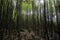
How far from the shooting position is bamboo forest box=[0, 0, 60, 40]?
3.04 metres

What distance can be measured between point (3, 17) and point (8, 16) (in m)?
0.10

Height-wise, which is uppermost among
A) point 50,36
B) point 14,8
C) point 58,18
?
point 14,8

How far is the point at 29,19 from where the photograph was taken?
3094 millimetres

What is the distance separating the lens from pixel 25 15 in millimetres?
3102

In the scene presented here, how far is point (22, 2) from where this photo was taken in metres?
3.14

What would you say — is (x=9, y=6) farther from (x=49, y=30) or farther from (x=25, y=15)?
(x=49, y=30)

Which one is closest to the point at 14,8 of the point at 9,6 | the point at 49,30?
the point at 9,6

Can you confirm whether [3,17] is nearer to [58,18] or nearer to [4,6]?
[4,6]

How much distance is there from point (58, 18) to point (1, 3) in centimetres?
113

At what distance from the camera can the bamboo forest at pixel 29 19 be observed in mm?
3045

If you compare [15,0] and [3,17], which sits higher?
[15,0]

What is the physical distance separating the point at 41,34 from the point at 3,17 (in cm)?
79

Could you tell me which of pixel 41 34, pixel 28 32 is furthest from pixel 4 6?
pixel 41 34

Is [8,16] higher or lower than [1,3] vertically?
lower
